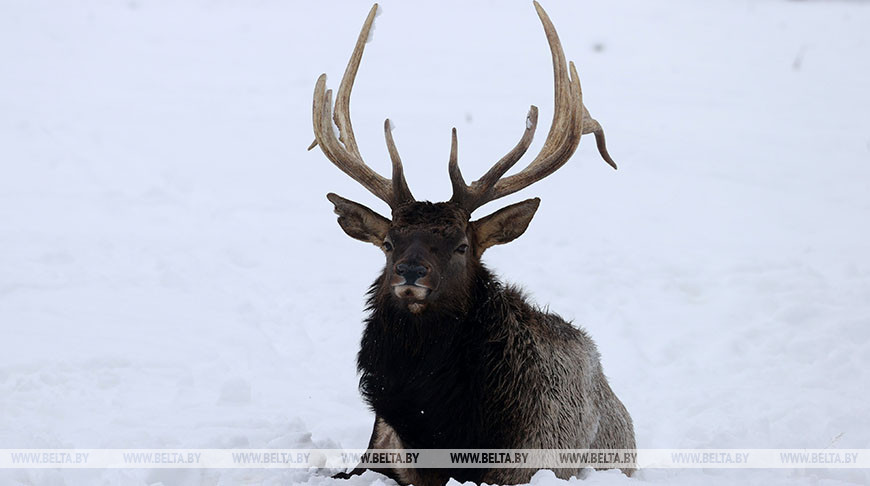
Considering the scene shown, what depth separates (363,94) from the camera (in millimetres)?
17453

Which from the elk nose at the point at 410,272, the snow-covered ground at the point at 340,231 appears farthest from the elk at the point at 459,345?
the snow-covered ground at the point at 340,231

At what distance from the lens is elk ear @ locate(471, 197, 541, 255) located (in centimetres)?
572

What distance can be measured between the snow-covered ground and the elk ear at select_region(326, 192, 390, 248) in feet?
4.95

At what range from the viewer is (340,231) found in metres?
11.7

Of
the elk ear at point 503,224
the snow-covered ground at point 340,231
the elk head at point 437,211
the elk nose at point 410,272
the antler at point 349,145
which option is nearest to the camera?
the elk nose at point 410,272

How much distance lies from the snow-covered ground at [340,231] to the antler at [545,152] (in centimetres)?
191

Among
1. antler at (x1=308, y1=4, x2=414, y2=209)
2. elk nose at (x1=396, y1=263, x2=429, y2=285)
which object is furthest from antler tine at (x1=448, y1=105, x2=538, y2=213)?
elk nose at (x1=396, y1=263, x2=429, y2=285)

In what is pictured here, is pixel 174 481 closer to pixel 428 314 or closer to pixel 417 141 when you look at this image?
pixel 428 314

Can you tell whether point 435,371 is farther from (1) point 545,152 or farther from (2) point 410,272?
(1) point 545,152

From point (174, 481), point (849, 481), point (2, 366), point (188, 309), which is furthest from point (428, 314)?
point (188, 309)

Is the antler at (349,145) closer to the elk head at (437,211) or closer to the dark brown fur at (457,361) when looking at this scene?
the elk head at (437,211)

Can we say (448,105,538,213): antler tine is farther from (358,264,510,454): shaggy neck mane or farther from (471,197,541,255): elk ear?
(358,264,510,454): shaggy neck mane

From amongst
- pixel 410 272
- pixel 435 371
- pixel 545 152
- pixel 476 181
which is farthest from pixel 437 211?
pixel 545 152

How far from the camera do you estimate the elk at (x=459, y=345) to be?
5.34 metres
